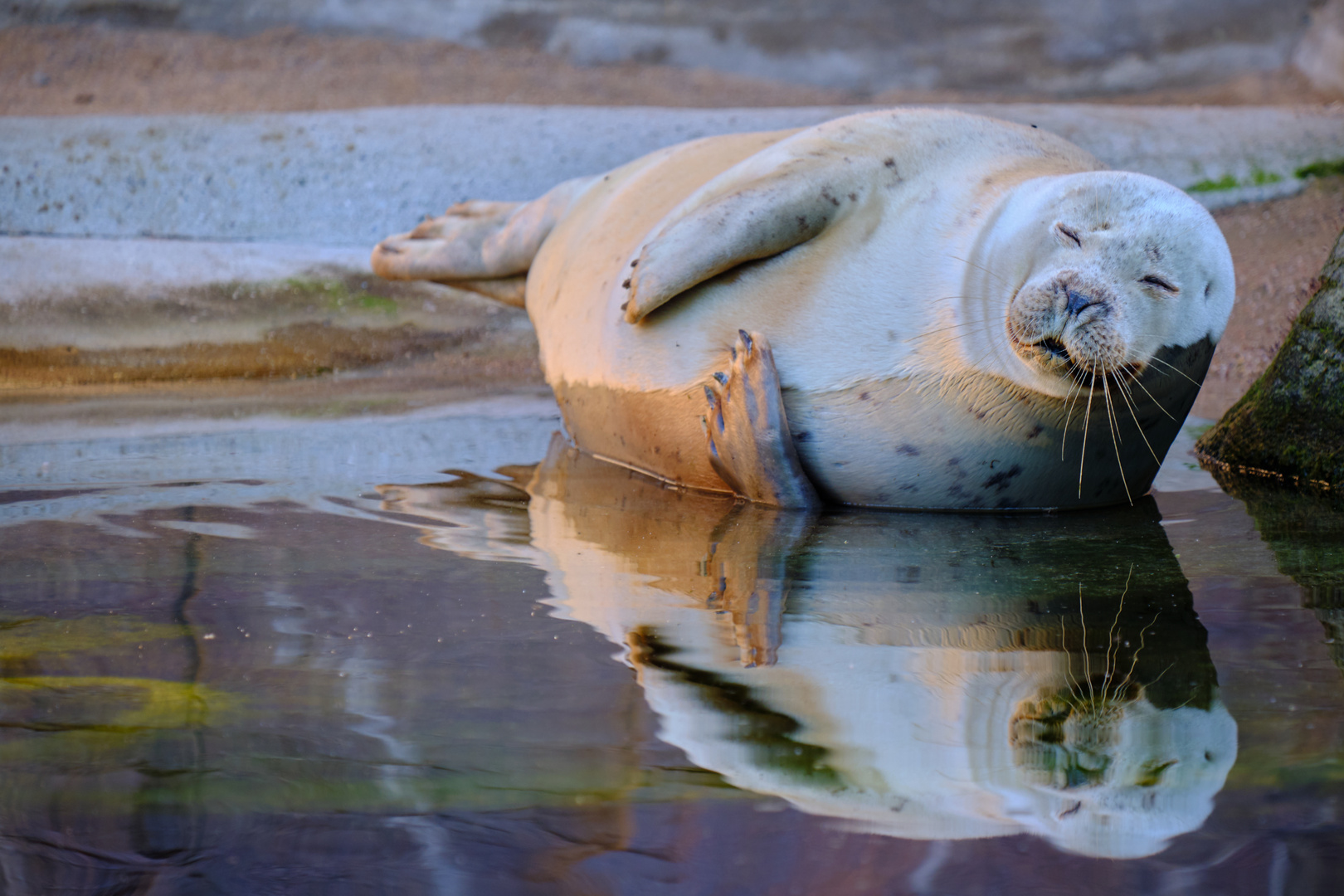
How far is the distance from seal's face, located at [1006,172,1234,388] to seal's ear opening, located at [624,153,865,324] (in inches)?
20.0

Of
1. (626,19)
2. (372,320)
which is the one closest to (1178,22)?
(626,19)

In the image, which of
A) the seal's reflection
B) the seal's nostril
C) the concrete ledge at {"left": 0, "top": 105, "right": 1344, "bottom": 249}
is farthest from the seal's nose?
the concrete ledge at {"left": 0, "top": 105, "right": 1344, "bottom": 249}

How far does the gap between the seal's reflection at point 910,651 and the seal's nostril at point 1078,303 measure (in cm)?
49

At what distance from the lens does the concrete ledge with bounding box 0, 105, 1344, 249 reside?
25.6ft

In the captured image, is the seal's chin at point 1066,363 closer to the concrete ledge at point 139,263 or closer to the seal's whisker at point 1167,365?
the seal's whisker at point 1167,365

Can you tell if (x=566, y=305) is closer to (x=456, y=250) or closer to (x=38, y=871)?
(x=456, y=250)

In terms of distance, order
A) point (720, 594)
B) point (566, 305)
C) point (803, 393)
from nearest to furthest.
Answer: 1. point (720, 594)
2. point (803, 393)
3. point (566, 305)

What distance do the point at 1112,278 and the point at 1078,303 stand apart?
13 cm

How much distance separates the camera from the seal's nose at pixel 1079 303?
8.70ft

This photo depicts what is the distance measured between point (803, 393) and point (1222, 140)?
750cm

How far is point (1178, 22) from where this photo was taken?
12469mm

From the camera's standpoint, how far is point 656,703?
1.61 meters

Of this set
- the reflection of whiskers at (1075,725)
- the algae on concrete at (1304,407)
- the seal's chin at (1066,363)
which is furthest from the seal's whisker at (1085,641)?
the algae on concrete at (1304,407)

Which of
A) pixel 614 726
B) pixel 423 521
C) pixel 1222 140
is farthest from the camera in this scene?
pixel 1222 140
